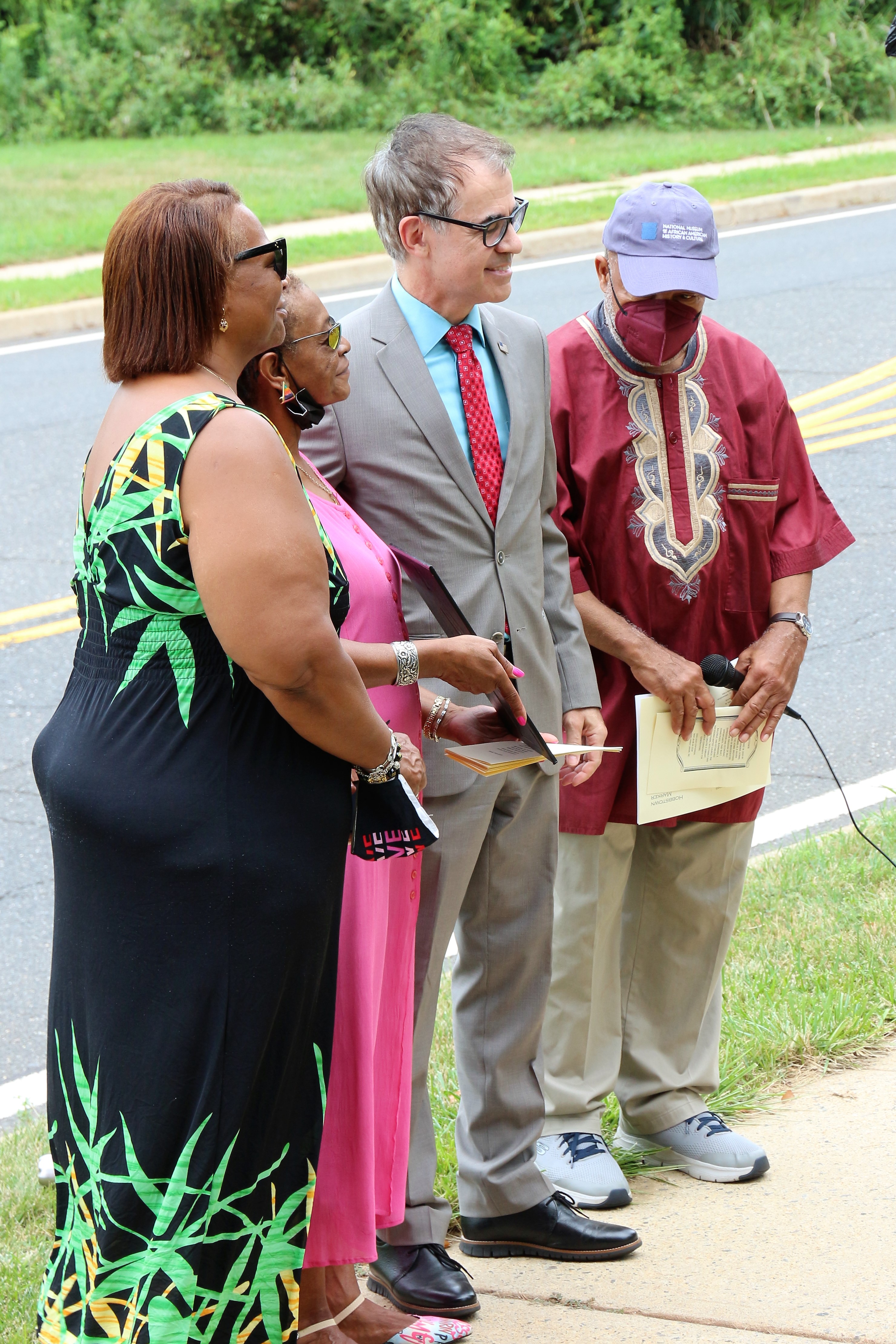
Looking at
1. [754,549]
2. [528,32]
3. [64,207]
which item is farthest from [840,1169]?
[528,32]

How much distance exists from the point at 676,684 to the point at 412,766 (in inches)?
37.1

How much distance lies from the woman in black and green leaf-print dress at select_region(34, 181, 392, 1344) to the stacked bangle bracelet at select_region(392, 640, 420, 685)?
0.27 metres

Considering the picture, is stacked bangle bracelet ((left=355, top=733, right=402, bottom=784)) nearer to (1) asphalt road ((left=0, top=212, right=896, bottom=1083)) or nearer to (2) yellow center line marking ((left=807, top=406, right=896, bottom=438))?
(1) asphalt road ((left=0, top=212, right=896, bottom=1083))

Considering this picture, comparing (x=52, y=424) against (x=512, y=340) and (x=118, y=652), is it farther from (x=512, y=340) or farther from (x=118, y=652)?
(x=118, y=652)

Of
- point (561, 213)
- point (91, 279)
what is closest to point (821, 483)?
point (91, 279)

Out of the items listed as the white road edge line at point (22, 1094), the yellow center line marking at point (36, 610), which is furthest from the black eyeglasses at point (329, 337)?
the yellow center line marking at point (36, 610)

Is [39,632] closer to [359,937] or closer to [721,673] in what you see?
[721,673]

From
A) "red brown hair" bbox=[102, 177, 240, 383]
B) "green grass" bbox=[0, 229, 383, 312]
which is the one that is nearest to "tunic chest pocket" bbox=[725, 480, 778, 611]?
"red brown hair" bbox=[102, 177, 240, 383]

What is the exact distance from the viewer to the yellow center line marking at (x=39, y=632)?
7066mm

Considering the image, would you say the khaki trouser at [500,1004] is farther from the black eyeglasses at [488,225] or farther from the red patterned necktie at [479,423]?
the black eyeglasses at [488,225]

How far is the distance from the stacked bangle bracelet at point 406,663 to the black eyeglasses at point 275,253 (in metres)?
0.64

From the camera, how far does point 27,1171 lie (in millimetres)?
3539

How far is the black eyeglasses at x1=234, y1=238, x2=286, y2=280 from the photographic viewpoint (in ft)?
7.80

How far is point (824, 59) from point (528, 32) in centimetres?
517
